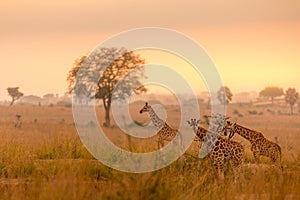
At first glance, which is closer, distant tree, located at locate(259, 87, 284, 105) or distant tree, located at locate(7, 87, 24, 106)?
distant tree, located at locate(7, 87, 24, 106)

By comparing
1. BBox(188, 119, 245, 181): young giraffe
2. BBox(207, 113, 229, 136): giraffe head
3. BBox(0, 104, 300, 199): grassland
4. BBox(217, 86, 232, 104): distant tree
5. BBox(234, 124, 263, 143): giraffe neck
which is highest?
BBox(217, 86, 232, 104): distant tree

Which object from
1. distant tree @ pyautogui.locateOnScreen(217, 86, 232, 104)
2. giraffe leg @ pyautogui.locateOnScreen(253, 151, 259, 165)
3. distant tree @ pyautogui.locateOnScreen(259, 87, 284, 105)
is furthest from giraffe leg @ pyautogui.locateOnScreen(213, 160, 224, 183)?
distant tree @ pyautogui.locateOnScreen(259, 87, 284, 105)

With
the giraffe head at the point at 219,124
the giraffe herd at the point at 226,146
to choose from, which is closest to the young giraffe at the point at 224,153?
the giraffe herd at the point at 226,146

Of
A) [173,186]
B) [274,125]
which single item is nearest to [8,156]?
[173,186]

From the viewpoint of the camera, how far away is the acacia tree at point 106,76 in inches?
1628

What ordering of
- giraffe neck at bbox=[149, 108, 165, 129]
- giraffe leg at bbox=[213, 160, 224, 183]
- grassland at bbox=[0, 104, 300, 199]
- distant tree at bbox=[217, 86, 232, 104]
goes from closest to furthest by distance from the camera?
grassland at bbox=[0, 104, 300, 199]
giraffe leg at bbox=[213, 160, 224, 183]
giraffe neck at bbox=[149, 108, 165, 129]
distant tree at bbox=[217, 86, 232, 104]

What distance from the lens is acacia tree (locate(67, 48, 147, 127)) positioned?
4134cm

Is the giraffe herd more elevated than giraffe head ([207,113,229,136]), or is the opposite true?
giraffe head ([207,113,229,136])

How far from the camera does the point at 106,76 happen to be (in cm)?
4194

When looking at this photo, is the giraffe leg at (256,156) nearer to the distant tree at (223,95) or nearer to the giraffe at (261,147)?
the giraffe at (261,147)

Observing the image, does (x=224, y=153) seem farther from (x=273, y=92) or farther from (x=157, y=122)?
(x=273, y=92)

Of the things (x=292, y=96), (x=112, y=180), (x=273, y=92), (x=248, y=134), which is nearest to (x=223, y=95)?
(x=292, y=96)

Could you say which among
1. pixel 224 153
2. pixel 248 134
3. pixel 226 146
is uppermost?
pixel 248 134

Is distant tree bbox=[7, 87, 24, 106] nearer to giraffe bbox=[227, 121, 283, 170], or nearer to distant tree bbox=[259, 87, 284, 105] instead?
distant tree bbox=[259, 87, 284, 105]
